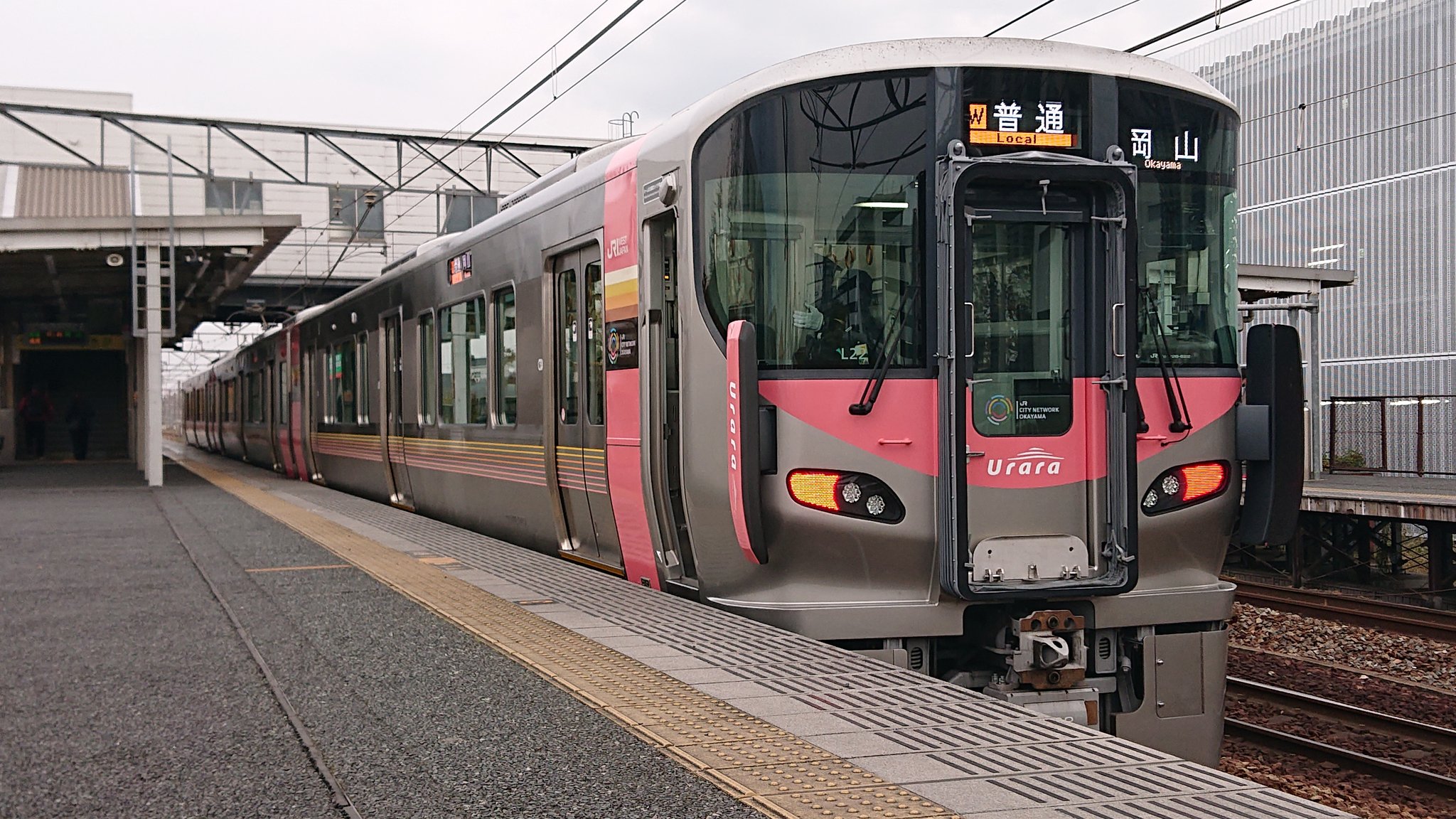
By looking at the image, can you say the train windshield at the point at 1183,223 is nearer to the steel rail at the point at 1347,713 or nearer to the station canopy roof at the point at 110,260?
the steel rail at the point at 1347,713

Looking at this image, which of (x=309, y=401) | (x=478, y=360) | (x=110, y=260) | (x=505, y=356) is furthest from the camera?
(x=309, y=401)

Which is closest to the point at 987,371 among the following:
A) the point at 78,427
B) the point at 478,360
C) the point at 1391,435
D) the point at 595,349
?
the point at 595,349

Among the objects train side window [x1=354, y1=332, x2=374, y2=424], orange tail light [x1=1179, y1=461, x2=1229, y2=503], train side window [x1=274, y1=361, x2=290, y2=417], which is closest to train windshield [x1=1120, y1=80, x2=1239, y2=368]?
orange tail light [x1=1179, y1=461, x2=1229, y2=503]

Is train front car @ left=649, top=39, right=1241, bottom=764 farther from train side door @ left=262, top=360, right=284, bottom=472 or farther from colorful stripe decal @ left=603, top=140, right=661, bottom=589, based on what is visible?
train side door @ left=262, top=360, right=284, bottom=472

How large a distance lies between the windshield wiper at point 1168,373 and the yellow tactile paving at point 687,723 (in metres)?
2.71

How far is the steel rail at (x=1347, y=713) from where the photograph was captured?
8.03 m

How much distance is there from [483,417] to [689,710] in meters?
6.57

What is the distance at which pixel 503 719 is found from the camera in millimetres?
5141

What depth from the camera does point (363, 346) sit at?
16688mm

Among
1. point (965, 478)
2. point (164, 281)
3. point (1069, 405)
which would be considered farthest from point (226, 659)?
point (164, 281)

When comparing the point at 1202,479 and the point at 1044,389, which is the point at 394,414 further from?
the point at 1202,479

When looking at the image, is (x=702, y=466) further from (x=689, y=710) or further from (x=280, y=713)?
(x=280, y=713)

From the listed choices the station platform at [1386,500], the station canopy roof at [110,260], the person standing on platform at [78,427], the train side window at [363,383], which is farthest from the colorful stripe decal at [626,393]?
the person standing on platform at [78,427]

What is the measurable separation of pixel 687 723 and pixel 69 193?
39.2 metres
